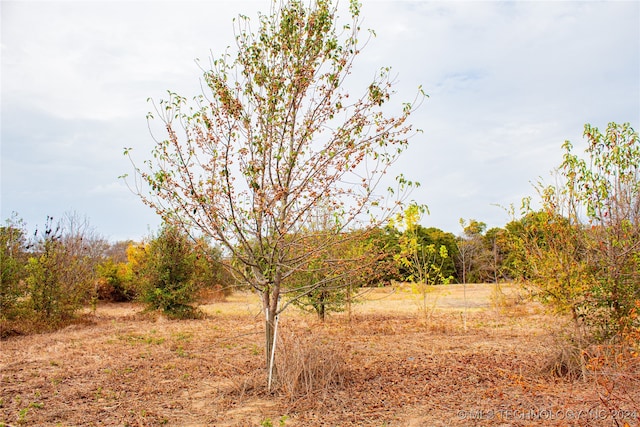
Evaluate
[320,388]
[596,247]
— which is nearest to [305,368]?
[320,388]

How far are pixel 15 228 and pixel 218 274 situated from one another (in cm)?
1177

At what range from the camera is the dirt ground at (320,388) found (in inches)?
188

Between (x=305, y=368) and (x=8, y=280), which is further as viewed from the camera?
(x=8, y=280)

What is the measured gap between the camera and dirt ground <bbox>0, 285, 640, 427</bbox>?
15.7 feet

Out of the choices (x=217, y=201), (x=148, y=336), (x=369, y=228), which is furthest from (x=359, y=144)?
(x=148, y=336)

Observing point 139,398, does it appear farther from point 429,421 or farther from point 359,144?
point 359,144

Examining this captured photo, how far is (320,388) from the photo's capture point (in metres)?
5.79

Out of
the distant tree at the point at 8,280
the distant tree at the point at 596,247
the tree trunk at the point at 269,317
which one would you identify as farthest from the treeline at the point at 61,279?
the distant tree at the point at 596,247

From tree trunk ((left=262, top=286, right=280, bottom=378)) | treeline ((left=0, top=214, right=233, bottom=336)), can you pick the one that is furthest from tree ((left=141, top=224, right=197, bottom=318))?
tree trunk ((left=262, top=286, right=280, bottom=378))

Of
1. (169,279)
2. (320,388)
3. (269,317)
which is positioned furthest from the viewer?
(169,279)

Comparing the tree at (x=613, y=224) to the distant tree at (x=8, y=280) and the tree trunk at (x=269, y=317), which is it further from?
the distant tree at (x=8, y=280)

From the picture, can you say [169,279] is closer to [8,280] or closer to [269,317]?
[8,280]

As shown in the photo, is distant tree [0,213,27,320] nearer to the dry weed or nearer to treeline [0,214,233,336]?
treeline [0,214,233,336]

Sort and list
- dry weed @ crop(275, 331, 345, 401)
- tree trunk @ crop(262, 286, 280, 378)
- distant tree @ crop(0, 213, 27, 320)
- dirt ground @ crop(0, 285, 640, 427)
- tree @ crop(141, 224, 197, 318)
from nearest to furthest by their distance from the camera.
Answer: dirt ground @ crop(0, 285, 640, 427), dry weed @ crop(275, 331, 345, 401), tree trunk @ crop(262, 286, 280, 378), distant tree @ crop(0, 213, 27, 320), tree @ crop(141, 224, 197, 318)
